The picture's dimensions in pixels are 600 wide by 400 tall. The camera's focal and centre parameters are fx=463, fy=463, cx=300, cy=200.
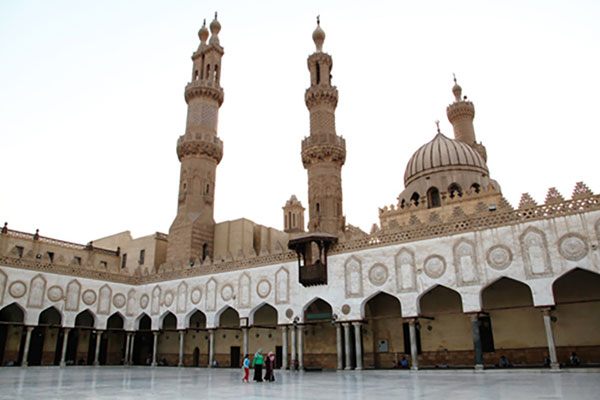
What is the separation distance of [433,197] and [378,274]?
362 inches

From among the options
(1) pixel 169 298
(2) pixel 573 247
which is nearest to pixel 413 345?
(2) pixel 573 247

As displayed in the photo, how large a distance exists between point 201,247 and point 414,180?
13.8m

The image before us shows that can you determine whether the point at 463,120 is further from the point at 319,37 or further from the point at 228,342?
the point at 228,342

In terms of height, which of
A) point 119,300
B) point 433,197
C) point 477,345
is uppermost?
point 433,197

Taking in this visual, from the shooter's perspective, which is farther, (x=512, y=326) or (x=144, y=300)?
(x=144, y=300)

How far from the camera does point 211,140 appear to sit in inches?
1231

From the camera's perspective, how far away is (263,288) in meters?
22.4

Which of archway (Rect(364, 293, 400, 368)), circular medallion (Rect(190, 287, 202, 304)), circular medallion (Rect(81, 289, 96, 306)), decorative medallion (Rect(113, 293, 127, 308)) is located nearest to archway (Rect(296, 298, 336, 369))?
archway (Rect(364, 293, 400, 368))

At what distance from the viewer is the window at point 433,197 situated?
26.1 metres

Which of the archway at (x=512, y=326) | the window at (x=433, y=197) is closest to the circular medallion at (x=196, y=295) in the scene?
the window at (x=433, y=197)

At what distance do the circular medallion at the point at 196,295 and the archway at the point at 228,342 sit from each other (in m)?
1.53

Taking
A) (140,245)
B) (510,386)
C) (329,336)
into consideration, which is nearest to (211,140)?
(140,245)

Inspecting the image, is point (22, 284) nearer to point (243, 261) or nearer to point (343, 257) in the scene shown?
point (243, 261)

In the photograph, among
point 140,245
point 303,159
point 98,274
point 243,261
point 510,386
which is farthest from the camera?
point 140,245
